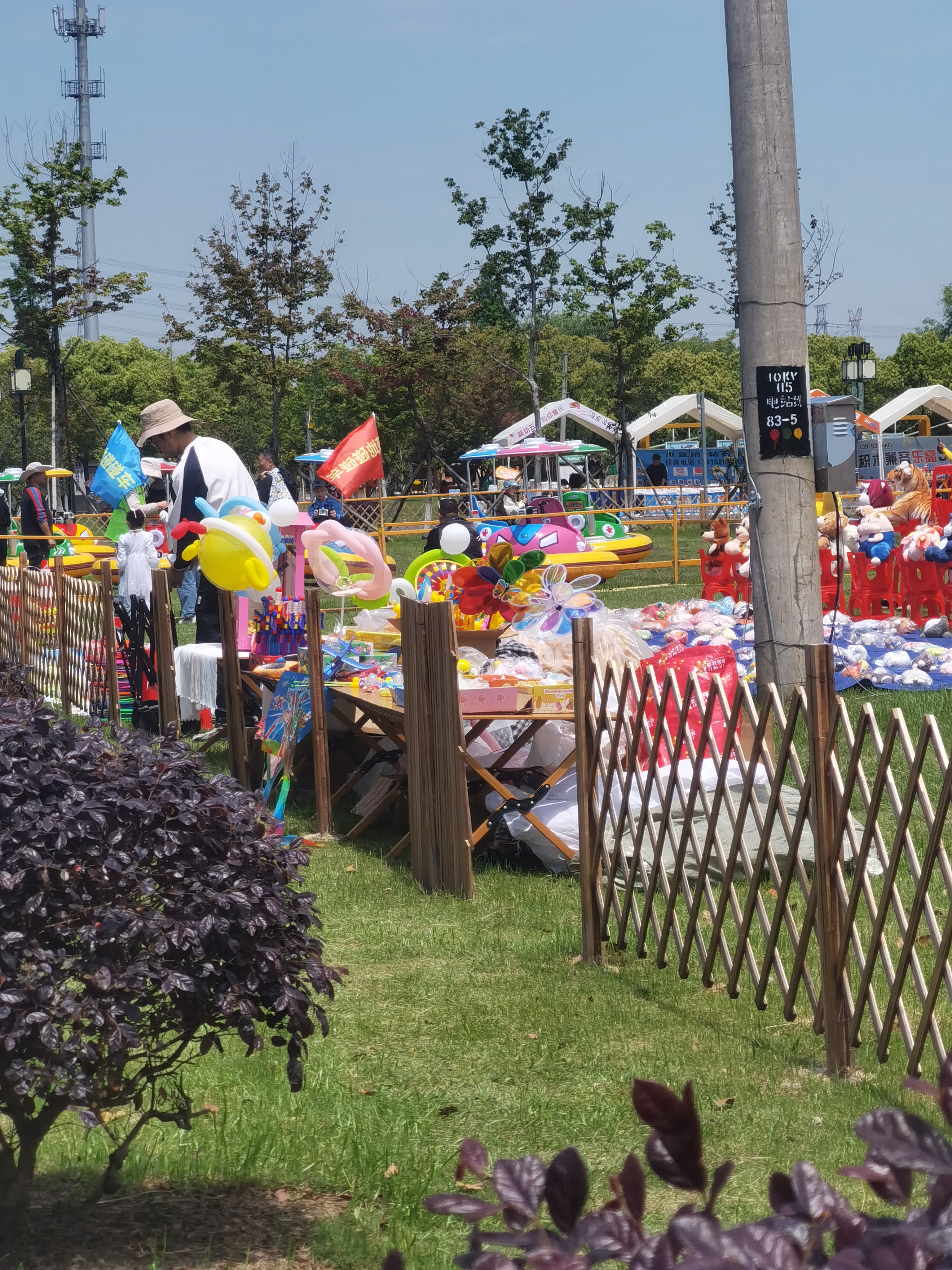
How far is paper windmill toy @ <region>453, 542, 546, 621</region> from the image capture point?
21.5 ft

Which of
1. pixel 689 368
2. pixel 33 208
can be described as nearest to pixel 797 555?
pixel 33 208

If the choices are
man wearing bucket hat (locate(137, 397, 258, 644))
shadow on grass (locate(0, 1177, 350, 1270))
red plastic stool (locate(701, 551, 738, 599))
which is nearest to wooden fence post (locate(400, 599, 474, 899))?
shadow on grass (locate(0, 1177, 350, 1270))

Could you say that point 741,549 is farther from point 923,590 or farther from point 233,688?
point 233,688

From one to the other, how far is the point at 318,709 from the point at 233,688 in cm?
91

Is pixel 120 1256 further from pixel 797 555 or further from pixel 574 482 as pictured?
pixel 574 482

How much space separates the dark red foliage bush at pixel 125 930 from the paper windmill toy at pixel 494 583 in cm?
358

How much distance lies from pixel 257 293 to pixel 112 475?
18691 mm

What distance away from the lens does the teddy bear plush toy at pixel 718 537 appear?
15078 mm

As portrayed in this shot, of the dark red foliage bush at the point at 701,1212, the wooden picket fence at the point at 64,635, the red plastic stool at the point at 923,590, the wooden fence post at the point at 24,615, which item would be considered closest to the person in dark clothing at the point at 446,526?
the wooden picket fence at the point at 64,635

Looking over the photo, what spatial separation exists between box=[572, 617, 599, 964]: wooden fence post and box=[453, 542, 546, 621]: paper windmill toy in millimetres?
1717

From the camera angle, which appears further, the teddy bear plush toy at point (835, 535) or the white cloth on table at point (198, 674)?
the teddy bear plush toy at point (835, 535)

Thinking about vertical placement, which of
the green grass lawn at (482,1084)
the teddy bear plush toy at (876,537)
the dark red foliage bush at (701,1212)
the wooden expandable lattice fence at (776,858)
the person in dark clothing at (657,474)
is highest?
the person in dark clothing at (657,474)

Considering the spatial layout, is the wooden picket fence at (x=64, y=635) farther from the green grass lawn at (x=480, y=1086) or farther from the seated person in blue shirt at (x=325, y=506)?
the seated person in blue shirt at (x=325, y=506)

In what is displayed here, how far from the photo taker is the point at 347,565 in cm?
722
